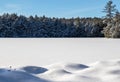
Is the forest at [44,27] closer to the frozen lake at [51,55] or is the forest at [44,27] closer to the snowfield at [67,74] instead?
the frozen lake at [51,55]

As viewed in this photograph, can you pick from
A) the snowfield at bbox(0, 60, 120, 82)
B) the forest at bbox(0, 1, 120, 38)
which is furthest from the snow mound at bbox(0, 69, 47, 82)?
the forest at bbox(0, 1, 120, 38)

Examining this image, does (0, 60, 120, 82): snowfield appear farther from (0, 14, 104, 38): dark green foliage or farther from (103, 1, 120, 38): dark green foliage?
(0, 14, 104, 38): dark green foliage

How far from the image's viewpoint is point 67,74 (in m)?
6.17

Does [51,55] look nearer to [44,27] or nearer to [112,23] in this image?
[112,23]

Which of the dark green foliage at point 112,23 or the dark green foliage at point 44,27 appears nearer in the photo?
the dark green foliage at point 112,23

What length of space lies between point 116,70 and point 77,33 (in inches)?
2879

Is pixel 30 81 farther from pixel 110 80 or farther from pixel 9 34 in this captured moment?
pixel 9 34

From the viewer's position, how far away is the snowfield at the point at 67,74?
5500 mm

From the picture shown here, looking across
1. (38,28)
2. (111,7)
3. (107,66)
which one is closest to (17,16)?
(38,28)

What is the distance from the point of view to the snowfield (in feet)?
18.0

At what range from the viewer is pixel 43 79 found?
573 cm

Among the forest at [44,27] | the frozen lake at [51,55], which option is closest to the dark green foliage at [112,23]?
the forest at [44,27]

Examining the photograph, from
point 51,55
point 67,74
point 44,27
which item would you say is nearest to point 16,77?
point 67,74

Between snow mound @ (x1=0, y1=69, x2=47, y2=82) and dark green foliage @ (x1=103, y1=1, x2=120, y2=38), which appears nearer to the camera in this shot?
snow mound @ (x1=0, y1=69, x2=47, y2=82)
